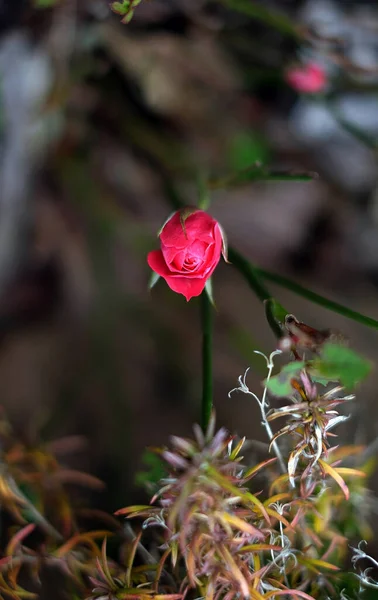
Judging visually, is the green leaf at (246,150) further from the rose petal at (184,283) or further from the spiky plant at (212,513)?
the spiky plant at (212,513)

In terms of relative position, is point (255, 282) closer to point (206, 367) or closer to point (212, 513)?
point (206, 367)

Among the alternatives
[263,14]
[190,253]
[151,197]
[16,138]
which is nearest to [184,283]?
[190,253]

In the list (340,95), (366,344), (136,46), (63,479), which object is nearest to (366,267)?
(366,344)

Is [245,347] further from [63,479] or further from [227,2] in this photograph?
[227,2]

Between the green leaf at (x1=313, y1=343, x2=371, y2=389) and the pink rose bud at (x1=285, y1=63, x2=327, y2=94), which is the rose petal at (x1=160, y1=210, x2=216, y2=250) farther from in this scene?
the pink rose bud at (x1=285, y1=63, x2=327, y2=94)

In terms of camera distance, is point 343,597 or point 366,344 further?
point 366,344
